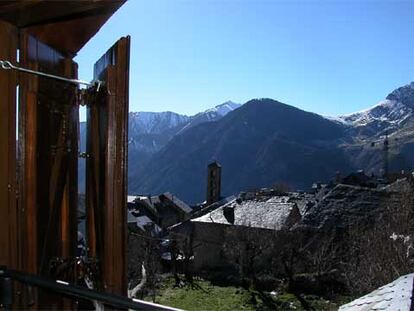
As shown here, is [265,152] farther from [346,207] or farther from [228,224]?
[346,207]

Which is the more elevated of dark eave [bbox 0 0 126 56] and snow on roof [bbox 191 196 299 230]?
dark eave [bbox 0 0 126 56]

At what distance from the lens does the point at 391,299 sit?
5852 mm

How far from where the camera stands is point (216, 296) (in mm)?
24344

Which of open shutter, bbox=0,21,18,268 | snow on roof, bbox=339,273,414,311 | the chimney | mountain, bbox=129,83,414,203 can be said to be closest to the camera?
open shutter, bbox=0,21,18,268

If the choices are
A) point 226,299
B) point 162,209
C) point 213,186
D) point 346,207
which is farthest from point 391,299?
point 162,209

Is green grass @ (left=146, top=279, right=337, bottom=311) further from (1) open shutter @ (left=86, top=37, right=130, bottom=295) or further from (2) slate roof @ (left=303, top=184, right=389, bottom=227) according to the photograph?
(1) open shutter @ (left=86, top=37, right=130, bottom=295)

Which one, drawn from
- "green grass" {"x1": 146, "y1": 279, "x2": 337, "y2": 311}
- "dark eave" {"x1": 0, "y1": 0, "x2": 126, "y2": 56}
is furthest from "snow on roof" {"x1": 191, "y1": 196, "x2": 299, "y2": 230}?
"dark eave" {"x1": 0, "y1": 0, "x2": 126, "y2": 56}

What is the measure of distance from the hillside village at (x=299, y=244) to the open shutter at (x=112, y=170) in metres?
12.2

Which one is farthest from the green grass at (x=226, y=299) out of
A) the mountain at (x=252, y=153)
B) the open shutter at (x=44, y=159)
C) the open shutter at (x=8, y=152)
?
the mountain at (x=252, y=153)

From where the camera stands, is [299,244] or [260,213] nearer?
[299,244]

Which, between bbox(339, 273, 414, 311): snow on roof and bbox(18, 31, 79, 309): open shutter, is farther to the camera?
bbox(339, 273, 414, 311): snow on roof

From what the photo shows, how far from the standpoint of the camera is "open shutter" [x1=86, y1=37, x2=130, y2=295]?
2.50m

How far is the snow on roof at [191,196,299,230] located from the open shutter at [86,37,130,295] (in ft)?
92.2

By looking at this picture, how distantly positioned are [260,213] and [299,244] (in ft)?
23.3
